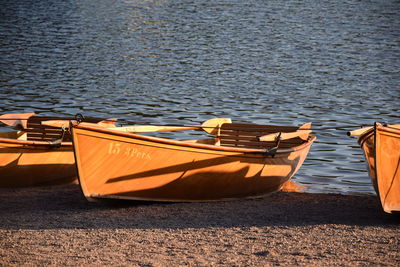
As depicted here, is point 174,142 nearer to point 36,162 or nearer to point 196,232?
point 196,232

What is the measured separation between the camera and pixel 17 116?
12.7m

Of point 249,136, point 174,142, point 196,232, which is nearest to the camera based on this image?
point 196,232

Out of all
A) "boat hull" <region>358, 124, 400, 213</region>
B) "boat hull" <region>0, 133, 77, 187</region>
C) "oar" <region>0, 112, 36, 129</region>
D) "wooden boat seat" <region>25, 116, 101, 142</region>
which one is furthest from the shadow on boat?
"oar" <region>0, 112, 36, 129</region>

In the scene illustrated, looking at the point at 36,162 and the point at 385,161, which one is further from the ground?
the point at 385,161

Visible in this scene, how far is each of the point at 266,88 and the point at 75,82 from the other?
6.54 metres

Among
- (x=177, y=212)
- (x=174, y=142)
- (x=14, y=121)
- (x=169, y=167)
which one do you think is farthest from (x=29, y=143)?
(x=177, y=212)

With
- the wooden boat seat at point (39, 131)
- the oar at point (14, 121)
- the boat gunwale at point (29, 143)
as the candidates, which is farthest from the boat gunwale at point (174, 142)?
the oar at point (14, 121)

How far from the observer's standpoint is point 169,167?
10.3 metres

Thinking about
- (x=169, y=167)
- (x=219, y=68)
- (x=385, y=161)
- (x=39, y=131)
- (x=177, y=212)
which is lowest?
(x=219, y=68)

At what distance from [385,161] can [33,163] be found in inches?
211

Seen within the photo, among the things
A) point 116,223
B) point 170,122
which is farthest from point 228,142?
point 170,122

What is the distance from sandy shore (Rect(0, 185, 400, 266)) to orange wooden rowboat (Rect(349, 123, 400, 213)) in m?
0.34

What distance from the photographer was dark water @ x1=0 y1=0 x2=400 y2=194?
19.7 m

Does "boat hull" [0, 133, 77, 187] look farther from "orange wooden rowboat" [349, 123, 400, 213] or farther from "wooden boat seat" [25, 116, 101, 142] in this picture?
"orange wooden rowboat" [349, 123, 400, 213]
